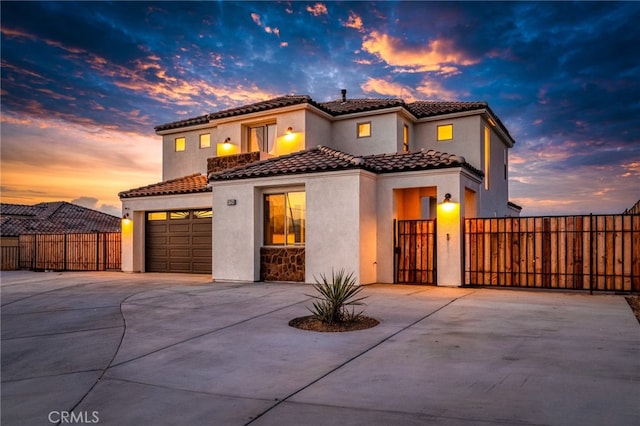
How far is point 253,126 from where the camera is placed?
2058 cm

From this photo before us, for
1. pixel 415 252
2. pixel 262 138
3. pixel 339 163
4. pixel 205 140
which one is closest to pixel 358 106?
pixel 262 138

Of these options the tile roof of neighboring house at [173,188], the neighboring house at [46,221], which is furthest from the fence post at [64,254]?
the tile roof of neighboring house at [173,188]

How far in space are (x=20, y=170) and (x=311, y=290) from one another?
1479 centimetres

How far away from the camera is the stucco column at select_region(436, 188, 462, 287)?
43.1 feet

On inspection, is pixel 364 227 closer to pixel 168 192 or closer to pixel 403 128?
pixel 403 128

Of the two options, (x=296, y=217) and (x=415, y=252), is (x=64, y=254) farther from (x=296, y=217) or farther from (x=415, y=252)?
(x=415, y=252)

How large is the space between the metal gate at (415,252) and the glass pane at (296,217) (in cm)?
311

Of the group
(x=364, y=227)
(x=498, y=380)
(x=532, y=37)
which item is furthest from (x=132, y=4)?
(x=498, y=380)

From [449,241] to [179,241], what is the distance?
37.9ft

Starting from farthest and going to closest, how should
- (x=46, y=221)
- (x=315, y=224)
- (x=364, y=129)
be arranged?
(x=46, y=221) < (x=364, y=129) < (x=315, y=224)

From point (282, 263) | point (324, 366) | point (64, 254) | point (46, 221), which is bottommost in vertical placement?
point (64, 254)

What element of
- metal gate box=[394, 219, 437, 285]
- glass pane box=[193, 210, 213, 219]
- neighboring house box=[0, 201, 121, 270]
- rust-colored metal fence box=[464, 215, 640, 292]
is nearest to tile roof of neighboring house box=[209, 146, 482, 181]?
metal gate box=[394, 219, 437, 285]

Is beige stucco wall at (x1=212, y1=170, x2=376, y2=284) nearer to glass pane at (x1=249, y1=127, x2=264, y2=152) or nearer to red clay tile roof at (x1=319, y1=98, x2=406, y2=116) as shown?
glass pane at (x1=249, y1=127, x2=264, y2=152)

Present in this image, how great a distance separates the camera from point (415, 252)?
1400 cm
